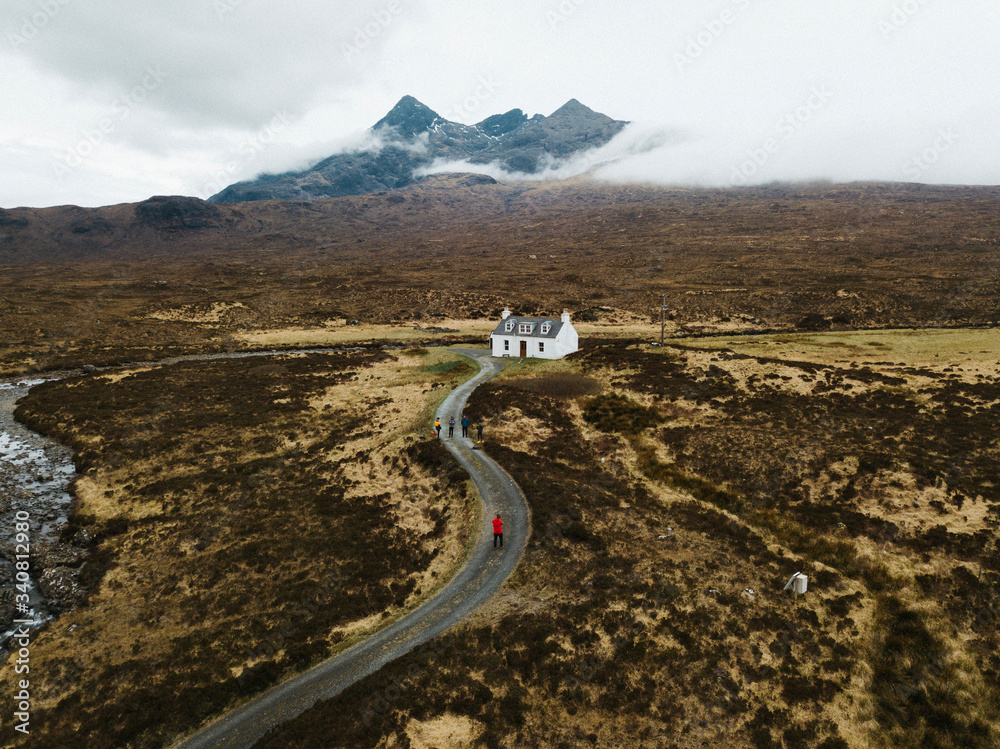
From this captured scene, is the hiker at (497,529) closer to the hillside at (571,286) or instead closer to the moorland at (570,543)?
the moorland at (570,543)

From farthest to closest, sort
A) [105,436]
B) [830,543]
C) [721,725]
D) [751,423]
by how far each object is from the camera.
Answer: [105,436], [751,423], [830,543], [721,725]

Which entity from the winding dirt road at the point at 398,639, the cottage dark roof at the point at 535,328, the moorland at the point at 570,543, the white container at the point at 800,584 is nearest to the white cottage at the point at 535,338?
the cottage dark roof at the point at 535,328

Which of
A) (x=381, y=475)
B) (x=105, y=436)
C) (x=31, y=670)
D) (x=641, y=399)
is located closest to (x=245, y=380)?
(x=105, y=436)

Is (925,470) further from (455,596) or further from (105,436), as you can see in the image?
(105,436)

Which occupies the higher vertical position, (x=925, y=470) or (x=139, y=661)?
(x=925, y=470)

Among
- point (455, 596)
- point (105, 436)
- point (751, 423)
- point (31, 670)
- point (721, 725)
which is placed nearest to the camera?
point (721, 725)

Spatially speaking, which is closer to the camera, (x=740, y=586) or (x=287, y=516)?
(x=740, y=586)

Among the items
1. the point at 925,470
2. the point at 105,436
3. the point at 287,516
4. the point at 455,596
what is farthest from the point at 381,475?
the point at 925,470

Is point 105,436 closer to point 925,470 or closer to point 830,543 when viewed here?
point 830,543
